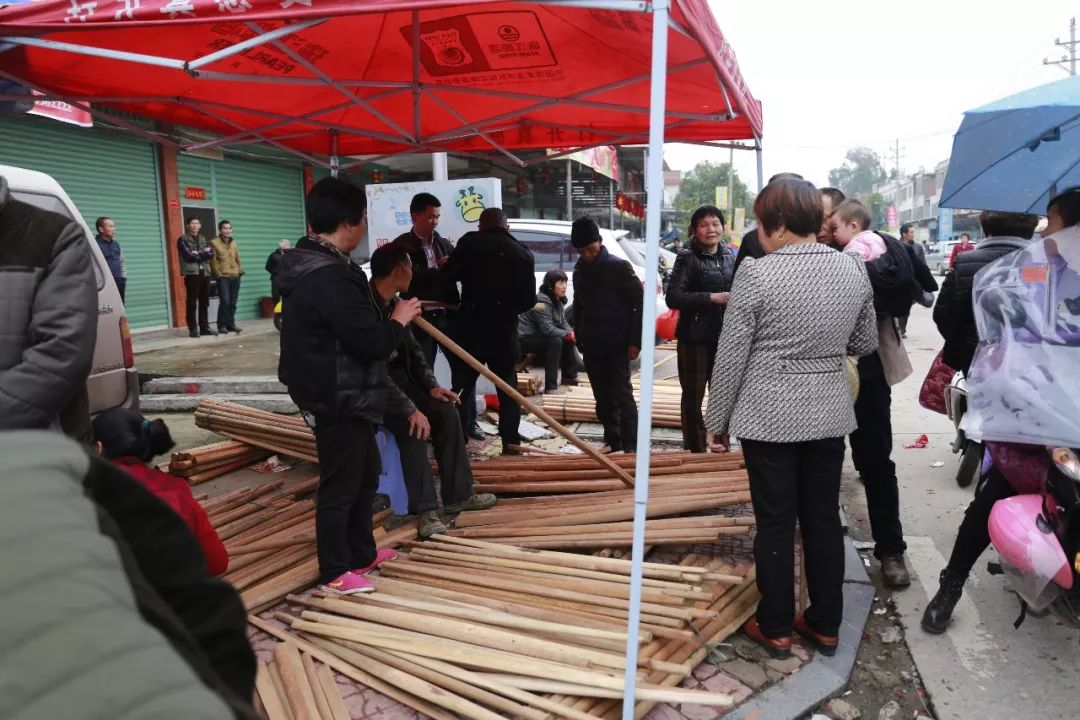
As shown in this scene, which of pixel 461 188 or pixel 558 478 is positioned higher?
pixel 461 188

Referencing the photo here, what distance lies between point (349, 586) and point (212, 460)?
2.47 m

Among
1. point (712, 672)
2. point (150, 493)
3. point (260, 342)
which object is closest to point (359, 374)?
point (712, 672)

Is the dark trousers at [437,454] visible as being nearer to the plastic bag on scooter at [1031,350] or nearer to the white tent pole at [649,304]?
the white tent pole at [649,304]

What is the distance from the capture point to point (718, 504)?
4184mm

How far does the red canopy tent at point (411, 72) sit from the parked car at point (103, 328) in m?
0.55

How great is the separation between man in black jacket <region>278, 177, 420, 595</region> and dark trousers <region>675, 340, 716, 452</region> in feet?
8.12

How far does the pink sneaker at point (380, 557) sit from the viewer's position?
3701 mm

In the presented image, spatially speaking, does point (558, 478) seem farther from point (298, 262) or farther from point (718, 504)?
point (298, 262)

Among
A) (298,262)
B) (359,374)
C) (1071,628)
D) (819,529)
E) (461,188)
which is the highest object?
(461,188)

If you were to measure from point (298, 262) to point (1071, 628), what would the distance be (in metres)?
3.77

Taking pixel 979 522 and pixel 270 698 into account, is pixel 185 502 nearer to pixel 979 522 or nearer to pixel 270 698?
pixel 270 698

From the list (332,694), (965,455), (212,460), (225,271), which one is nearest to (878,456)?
(965,455)

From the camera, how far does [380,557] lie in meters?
3.86

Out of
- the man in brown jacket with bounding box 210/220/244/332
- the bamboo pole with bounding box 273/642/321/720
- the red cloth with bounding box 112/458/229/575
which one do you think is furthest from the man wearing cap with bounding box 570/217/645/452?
the man in brown jacket with bounding box 210/220/244/332
